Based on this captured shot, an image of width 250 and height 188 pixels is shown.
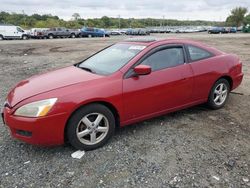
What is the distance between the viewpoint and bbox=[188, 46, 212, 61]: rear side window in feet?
15.8

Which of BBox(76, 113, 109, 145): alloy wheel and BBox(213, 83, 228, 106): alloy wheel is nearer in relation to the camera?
BBox(76, 113, 109, 145): alloy wheel

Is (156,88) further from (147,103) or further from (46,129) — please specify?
(46,129)

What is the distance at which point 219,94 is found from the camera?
208 inches

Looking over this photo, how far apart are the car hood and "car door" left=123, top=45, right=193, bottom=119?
0.59 metres

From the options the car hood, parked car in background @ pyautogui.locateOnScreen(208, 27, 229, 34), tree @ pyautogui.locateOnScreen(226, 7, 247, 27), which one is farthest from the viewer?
tree @ pyautogui.locateOnScreen(226, 7, 247, 27)

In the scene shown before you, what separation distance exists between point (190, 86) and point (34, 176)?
287 centimetres

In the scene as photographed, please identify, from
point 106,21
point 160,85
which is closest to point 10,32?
point 160,85

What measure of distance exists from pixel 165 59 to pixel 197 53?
0.82 metres

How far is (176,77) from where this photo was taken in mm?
4418

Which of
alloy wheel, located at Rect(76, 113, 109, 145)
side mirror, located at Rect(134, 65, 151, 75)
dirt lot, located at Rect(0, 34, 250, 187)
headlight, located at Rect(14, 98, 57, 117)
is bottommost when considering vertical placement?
dirt lot, located at Rect(0, 34, 250, 187)

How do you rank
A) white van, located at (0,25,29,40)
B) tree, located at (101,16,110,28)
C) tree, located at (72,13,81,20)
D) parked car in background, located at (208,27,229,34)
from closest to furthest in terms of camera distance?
1. white van, located at (0,25,29,40)
2. parked car in background, located at (208,27,229,34)
3. tree, located at (72,13,81,20)
4. tree, located at (101,16,110,28)

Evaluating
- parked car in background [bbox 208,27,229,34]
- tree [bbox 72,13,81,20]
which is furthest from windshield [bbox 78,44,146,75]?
tree [bbox 72,13,81,20]

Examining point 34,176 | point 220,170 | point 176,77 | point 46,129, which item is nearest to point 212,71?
point 176,77

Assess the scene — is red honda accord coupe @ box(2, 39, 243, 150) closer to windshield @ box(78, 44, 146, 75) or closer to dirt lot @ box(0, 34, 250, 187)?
windshield @ box(78, 44, 146, 75)
